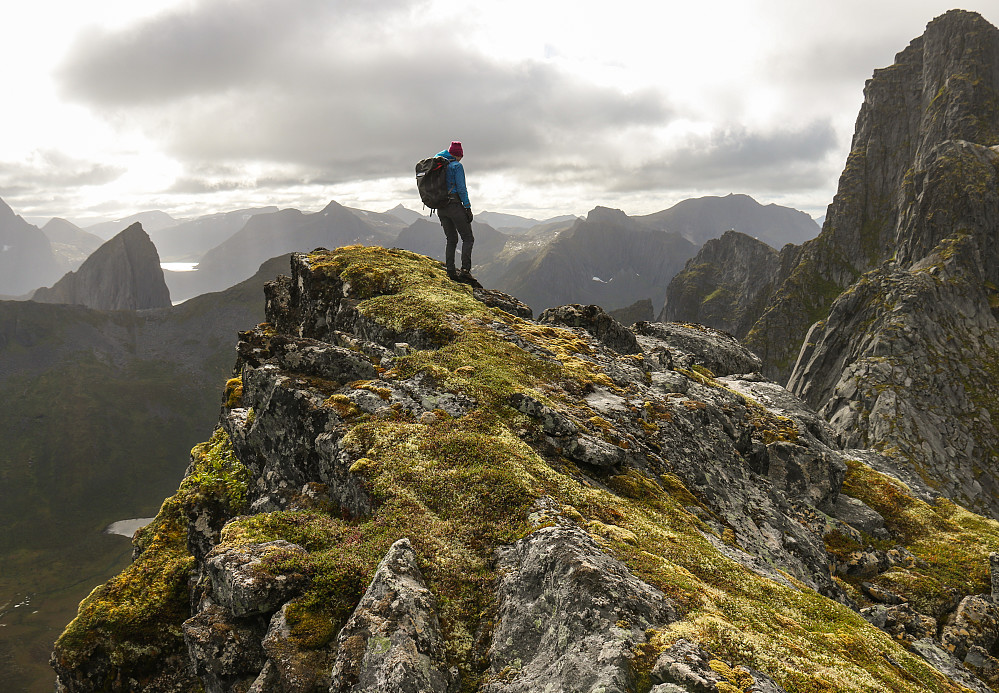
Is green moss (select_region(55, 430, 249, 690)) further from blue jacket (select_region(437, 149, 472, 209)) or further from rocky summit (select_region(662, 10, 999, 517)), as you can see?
rocky summit (select_region(662, 10, 999, 517))

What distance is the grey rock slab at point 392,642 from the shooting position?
831 cm

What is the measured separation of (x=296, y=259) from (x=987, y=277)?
731 ft

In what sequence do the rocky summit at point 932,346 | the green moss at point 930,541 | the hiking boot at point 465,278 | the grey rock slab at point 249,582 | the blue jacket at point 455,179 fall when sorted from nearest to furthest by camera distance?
the grey rock slab at point 249,582 → the green moss at point 930,541 → the blue jacket at point 455,179 → the hiking boot at point 465,278 → the rocky summit at point 932,346

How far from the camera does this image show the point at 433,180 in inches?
1053

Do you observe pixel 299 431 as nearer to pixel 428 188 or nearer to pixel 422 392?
pixel 422 392

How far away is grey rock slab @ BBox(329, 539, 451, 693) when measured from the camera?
8312mm

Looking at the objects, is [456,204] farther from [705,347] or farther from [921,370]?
[921,370]

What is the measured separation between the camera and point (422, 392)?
17781 mm

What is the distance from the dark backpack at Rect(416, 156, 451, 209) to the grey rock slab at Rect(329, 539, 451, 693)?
20930mm

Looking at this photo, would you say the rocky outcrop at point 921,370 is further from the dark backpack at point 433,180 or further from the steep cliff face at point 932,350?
the dark backpack at point 433,180

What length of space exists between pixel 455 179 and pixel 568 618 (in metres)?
22.6

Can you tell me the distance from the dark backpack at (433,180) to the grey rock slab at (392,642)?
20930 millimetres

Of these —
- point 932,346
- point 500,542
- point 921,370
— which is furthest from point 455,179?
point 932,346

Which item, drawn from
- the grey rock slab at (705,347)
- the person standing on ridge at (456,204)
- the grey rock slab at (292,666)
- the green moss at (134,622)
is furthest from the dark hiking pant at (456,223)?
the grey rock slab at (705,347)
